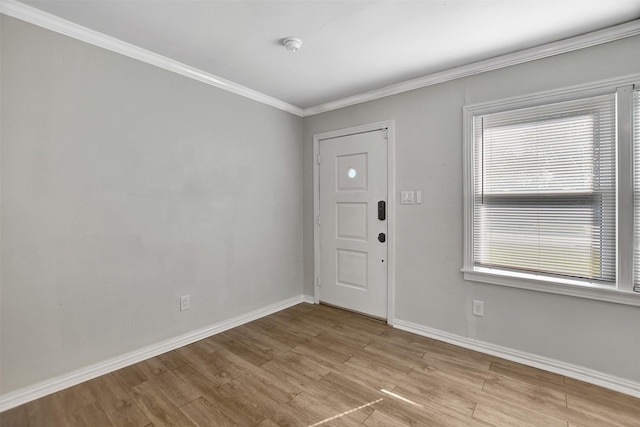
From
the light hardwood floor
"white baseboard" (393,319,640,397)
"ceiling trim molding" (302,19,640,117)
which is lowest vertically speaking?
the light hardwood floor

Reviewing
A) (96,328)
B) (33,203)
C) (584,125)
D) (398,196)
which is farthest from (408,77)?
(96,328)

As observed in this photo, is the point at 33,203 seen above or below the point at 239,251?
above

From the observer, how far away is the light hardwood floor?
5.77ft

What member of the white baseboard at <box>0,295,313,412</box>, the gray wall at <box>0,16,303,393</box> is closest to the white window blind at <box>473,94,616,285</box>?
the gray wall at <box>0,16,303,393</box>

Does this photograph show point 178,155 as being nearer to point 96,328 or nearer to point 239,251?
point 239,251

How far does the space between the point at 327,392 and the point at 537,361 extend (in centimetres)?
169

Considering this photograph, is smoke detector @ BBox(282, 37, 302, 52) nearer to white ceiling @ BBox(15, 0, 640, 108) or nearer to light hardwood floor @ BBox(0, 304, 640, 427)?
white ceiling @ BBox(15, 0, 640, 108)

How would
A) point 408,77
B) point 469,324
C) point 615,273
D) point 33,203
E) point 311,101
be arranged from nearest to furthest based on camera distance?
point 33,203 → point 615,273 → point 469,324 → point 408,77 → point 311,101

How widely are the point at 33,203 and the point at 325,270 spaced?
2.74 meters

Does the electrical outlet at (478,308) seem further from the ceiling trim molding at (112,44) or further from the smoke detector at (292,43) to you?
the ceiling trim molding at (112,44)

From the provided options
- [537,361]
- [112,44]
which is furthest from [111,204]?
[537,361]

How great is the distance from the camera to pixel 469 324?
8.57 ft

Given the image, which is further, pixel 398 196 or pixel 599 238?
pixel 398 196

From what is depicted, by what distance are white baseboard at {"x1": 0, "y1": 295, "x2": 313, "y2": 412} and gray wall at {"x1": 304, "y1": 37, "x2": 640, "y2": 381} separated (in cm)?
175
